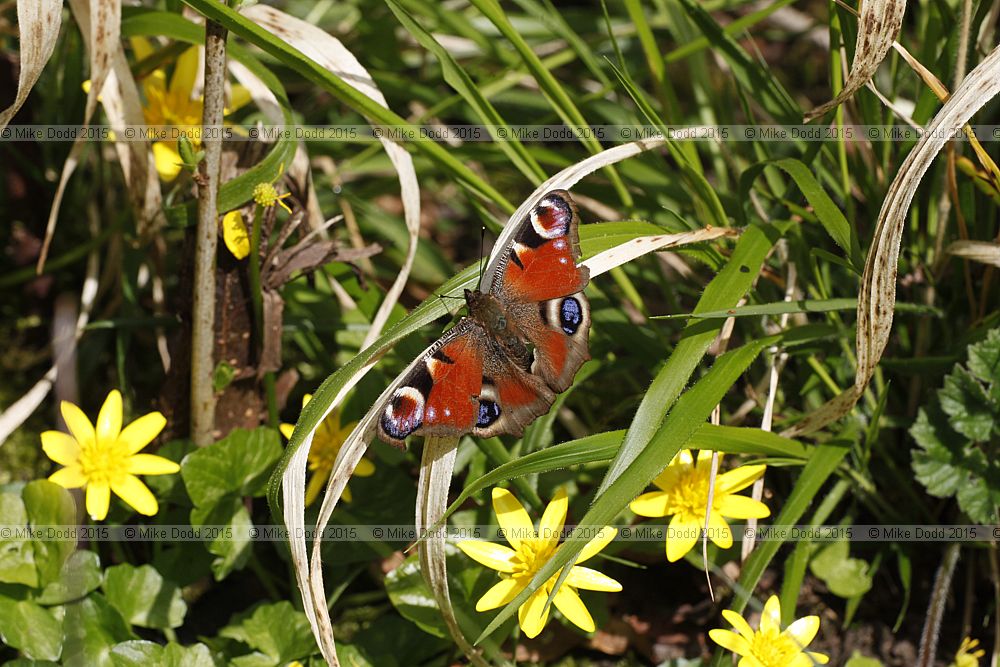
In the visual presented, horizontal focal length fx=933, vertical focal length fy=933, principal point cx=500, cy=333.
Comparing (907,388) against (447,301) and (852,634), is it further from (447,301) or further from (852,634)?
(447,301)

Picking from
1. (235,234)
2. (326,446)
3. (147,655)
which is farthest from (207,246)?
(147,655)

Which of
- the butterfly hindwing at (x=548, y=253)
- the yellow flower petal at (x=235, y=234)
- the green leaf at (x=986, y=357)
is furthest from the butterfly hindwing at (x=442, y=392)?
the green leaf at (x=986, y=357)

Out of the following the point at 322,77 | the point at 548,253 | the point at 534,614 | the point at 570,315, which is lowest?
the point at 534,614

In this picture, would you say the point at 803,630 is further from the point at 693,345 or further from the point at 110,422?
the point at 110,422

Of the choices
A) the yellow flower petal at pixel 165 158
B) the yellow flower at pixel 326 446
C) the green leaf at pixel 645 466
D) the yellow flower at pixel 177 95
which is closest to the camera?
the green leaf at pixel 645 466

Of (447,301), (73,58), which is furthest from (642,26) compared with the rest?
(73,58)

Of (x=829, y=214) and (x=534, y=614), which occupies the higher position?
(x=829, y=214)

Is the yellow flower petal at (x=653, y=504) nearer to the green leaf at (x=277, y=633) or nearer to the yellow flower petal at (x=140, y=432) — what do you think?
the green leaf at (x=277, y=633)
